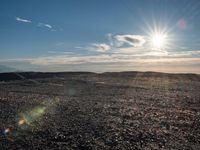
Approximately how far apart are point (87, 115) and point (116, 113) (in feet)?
7.34

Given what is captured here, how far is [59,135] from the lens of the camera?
1594 centimetres

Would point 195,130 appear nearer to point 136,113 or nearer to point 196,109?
point 136,113

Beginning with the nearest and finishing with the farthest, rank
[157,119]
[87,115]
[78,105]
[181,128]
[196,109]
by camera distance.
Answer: [181,128], [157,119], [87,115], [196,109], [78,105]

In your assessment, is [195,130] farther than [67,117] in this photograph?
No

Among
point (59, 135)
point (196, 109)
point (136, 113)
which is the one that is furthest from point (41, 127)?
point (196, 109)

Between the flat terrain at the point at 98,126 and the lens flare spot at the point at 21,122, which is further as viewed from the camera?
the lens flare spot at the point at 21,122

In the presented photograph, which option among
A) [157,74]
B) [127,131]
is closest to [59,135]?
[127,131]

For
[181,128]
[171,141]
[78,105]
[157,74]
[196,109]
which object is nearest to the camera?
[171,141]

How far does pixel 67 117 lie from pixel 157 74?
54065 millimetres

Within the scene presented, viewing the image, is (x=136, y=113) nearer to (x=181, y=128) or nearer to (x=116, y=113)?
(x=116, y=113)

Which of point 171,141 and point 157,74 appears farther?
point 157,74

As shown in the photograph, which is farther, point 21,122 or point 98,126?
point 21,122

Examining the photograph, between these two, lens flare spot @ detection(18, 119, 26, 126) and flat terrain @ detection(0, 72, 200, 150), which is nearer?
flat terrain @ detection(0, 72, 200, 150)

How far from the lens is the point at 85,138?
1533 centimetres
